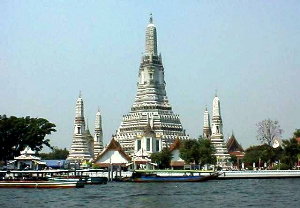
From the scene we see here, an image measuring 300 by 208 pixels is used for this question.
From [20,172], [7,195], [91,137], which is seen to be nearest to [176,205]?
[7,195]

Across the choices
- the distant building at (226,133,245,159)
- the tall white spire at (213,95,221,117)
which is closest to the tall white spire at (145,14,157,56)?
the tall white spire at (213,95,221,117)

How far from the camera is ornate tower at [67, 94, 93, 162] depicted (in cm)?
8756

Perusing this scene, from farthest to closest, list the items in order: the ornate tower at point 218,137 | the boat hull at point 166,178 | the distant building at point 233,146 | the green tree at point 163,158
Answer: the distant building at point 233,146
the ornate tower at point 218,137
the green tree at point 163,158
the boat hull at point 166,178

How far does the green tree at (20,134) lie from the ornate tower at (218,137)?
90.7ft

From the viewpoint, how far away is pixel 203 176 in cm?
6141

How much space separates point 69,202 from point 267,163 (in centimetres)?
4831

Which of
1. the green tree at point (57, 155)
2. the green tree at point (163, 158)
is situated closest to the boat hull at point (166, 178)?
the green tree at point (163, 158)

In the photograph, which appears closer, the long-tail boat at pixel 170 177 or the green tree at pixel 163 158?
the long-tail boat at pixel 170 177

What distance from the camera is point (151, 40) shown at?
95438mm

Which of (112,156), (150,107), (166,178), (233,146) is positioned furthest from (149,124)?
(166,178)

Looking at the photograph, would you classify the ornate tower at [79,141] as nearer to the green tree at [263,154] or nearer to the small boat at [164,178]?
the green tree at [263,154]

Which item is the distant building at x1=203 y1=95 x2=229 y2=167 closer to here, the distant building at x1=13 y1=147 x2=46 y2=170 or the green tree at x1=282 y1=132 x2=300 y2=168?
the green tree at x1=282 y1=132 x2=300 y2=168

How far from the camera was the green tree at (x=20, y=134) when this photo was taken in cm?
6812

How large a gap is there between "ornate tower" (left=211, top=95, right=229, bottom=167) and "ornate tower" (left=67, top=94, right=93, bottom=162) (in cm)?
1839
